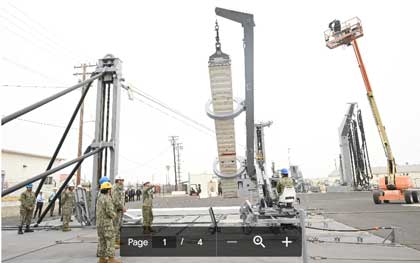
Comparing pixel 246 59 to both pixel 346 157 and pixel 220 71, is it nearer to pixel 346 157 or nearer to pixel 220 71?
pixel 220 71

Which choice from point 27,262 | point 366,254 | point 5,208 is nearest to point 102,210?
point 27,262

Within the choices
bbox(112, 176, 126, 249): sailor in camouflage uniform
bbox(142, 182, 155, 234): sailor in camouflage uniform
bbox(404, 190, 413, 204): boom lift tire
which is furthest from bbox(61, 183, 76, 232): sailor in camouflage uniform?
bbox(404, 190, 413, 204): boom lift tire

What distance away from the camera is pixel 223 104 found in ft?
37.8

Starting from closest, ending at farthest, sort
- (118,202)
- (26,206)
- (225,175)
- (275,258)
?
(275,258), (118,202), (26,206), (225,175)

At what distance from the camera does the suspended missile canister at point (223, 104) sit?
10.4 m

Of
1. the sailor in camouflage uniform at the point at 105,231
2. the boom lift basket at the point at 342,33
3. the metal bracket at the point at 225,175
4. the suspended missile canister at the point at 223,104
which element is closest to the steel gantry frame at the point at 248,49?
the suspended missile canister at the point at 223,104

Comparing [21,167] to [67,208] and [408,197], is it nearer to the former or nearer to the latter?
[67,208]

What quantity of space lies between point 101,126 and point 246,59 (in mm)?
6150

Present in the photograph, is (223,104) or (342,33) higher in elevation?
(342,33)

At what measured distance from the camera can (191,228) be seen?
28.7 ft

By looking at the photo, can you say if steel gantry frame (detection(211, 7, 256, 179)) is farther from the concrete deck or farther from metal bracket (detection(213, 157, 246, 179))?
the concrete deck

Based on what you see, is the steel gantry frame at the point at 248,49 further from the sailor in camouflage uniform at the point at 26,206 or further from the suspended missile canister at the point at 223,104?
the sailor in camouflage uniform at the point at 26,206

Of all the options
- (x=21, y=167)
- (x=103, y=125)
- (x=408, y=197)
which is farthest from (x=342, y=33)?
(x=21, y=167)

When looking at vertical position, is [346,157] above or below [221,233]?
above
